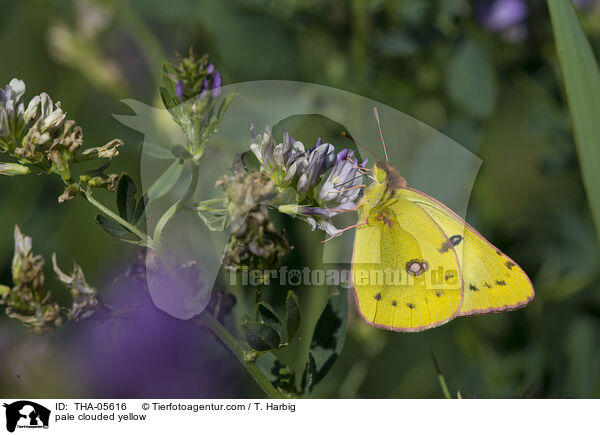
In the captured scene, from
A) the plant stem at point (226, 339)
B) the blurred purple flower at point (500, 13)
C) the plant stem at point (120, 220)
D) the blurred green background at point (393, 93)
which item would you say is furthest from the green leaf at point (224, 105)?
the blurred purple flower at point (500, 13)

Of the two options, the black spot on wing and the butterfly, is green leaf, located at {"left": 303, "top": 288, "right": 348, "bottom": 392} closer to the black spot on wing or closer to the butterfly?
the butterfly

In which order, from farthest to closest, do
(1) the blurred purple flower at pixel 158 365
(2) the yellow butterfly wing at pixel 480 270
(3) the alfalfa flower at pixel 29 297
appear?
(1) the blurred purple flower at pixel 158 365 < (2) the yellow butterfly wing at pixel 480 270 < (3) the alfalfa flower at pixel 29 297

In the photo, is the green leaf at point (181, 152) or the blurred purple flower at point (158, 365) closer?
the green leaf at point (181, 152)

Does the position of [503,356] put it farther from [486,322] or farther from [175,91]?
[175,91]

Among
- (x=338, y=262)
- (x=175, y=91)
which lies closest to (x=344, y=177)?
(x=175, y=91)

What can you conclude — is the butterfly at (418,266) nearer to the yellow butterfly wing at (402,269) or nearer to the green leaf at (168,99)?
the yellow butterfly wing at (402,269)

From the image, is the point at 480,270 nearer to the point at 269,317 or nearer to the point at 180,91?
the point at 269,317
